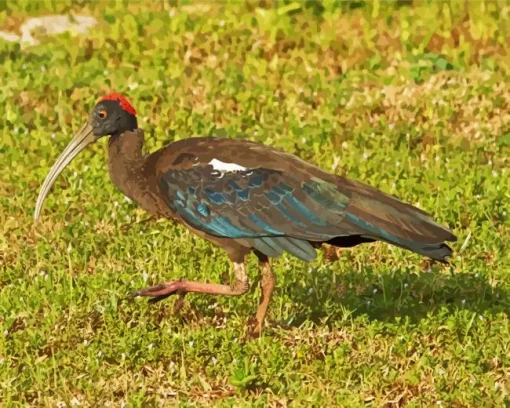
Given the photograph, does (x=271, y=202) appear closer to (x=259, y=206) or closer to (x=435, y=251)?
(x=259, y=206)

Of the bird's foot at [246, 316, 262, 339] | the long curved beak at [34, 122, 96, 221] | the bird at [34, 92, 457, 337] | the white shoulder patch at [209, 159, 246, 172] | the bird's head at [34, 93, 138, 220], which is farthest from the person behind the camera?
the long curved beak at [34, 122, 96, 221]

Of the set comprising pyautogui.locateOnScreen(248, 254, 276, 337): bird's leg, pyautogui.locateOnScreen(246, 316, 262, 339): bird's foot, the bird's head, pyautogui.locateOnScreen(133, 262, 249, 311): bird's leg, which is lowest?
pyautogui.locateOnScreen(246, 316, 262, 339): bird's foot

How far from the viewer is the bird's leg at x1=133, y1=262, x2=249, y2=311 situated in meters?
7.29

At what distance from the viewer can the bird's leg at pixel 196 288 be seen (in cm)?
729

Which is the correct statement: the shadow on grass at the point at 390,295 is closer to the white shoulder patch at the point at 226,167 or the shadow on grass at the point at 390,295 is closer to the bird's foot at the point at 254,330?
the bird's foot at the point at 254,330

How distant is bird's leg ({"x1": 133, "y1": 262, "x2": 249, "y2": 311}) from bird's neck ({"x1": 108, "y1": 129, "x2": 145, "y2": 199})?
59 centimetres

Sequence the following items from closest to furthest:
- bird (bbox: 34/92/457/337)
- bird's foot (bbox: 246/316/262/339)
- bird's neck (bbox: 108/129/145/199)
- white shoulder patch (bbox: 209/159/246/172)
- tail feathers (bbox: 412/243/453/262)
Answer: tail feathers (bbox: 412/243/453/262)
bird (bbox: 34/92/457/337)
white shoulder patch (bbox: 209/159/246/172)
bird's foot (bbox: 246/316/262/339)
bird's neck (bbox: 108/129/145/199)

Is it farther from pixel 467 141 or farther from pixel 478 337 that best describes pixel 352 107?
pixel 478 337

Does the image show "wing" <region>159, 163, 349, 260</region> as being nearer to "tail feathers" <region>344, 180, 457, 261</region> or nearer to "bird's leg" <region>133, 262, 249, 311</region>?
"tail feathers" <region>344, 180, 457, 261</region>

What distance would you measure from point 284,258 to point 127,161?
152cm

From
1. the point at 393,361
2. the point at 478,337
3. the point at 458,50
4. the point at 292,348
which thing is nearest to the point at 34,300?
the point at 292,348

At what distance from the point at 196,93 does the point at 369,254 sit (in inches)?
153

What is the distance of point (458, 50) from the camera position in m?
12.8

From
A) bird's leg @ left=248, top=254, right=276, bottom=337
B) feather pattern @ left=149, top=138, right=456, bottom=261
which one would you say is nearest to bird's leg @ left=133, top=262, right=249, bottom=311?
bird's leg @ left=248, top=254, right=276, bottom=337
